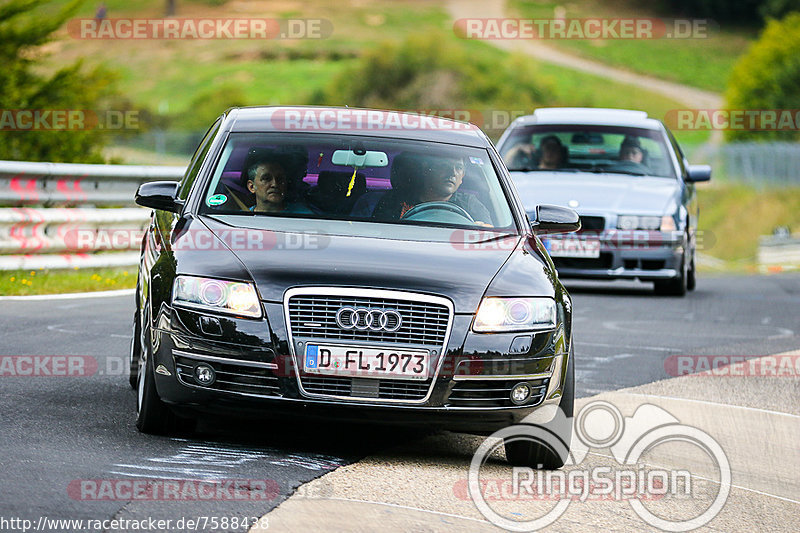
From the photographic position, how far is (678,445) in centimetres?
780

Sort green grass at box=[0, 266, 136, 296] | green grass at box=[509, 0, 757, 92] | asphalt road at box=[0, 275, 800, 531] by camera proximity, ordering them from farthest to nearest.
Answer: green grass at box=[509, 0, 757, 92], green grass at box=[0, 266, 136, 296], asphalt road at box=[0, 275, 800, 531]

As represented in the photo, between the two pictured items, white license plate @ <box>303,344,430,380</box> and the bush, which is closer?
white license plate @ <box>303,344,430,380</box>

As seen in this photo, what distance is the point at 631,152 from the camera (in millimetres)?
16875

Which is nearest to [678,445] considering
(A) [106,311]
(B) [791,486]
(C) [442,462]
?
(B) [791,486]

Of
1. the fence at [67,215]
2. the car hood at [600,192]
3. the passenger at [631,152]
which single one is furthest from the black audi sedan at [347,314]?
the passenger at [631,152]

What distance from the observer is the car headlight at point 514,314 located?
6.46 metres

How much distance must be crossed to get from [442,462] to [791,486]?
1636 millimetres

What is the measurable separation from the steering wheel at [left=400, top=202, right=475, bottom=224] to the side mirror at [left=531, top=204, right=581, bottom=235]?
1.78ft

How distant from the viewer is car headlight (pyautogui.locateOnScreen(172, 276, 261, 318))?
20.8 ft

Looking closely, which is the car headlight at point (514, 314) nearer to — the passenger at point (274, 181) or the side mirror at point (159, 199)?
the passenger at point (274, 181)

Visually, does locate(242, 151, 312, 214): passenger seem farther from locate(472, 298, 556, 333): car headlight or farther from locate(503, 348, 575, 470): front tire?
locate(503, 348, 575, 470): front tire

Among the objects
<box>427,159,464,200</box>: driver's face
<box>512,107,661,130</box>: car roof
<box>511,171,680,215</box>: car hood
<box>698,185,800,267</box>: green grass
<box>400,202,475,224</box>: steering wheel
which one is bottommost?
<box>698,185,800,267</box>: green grass

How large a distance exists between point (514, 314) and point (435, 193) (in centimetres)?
123

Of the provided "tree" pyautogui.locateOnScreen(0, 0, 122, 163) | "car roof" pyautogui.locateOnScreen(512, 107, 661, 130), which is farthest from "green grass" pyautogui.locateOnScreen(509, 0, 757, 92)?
"car roof" pyautogui.locateOnScreen(512, 107, 661, 130)
